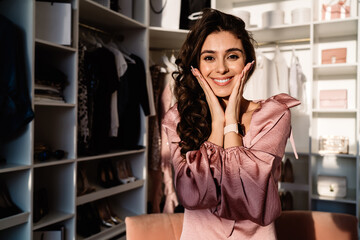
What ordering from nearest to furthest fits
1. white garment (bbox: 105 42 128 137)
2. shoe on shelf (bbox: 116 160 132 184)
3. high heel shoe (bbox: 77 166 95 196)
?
high heel shoe (bbox: 77 166 95 196) < white garment (bbox: 105 42 128 137) < shoe on shelf (bbox: 116 160 132 184)

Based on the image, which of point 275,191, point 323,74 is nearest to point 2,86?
point 275,191

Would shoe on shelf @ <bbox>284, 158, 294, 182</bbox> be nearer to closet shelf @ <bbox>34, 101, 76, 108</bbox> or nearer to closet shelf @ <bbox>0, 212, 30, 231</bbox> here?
closet shelf @ <bbox>34, 101, 76, 108</bbox>

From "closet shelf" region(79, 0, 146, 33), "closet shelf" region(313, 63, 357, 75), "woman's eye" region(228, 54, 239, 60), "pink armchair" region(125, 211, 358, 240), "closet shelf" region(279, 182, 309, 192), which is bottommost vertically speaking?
"closet shelf" region(279, 182, 309, 192)

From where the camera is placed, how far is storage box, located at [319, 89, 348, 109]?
3.11m

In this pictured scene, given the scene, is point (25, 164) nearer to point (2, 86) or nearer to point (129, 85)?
point (2, 86)

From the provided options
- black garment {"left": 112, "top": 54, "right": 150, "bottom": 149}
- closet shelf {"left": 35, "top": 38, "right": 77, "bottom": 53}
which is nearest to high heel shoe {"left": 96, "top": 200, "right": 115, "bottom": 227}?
black garment {"left": 112, "top": 54, "right": 150, "bottom": 149}

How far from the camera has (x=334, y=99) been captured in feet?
10.3

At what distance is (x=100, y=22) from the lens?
113 inches

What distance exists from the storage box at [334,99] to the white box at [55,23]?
2.40m

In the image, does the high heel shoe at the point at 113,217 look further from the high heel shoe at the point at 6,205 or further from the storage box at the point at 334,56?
the storage box at the point at 334,56

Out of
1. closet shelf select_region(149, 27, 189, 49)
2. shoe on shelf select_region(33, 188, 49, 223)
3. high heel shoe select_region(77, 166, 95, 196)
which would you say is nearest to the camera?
shoe on shelf select_region(33, 188, 49, 223)

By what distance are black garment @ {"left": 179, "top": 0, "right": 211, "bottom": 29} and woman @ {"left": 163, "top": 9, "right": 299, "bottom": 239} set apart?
81.4 inches

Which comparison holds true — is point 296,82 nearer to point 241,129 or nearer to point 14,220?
point 241,129

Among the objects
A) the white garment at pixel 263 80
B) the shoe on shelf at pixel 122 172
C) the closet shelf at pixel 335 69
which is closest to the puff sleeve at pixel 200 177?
the shoe on shelf at pixel 122 172
